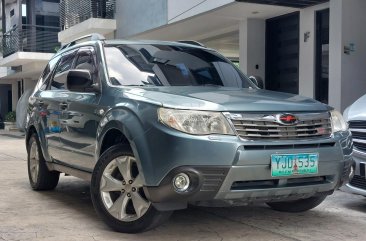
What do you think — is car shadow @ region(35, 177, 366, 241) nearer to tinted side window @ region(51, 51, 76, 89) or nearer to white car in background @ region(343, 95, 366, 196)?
white car in background @ region(343, 95, 366, 196)

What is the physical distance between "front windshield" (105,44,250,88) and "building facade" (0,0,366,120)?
181 inches

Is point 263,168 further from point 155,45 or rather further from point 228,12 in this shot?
point 228,12

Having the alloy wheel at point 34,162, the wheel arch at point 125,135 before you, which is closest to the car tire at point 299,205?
the wheel arch at point 125,135

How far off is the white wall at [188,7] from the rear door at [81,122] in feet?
17.2

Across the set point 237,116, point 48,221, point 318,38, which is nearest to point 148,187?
point 237,116

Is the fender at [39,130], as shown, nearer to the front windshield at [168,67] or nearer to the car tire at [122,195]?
the front windshield at [168,67]

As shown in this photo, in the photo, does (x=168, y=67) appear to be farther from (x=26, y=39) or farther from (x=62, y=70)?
(x=26, y=39)

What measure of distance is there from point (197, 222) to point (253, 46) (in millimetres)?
7869

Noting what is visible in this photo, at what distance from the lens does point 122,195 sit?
445 centimetres

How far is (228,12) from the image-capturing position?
1131 cm

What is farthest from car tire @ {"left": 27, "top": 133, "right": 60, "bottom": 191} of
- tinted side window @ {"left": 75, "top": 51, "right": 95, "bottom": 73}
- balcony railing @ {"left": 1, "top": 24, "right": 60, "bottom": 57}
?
balcony railing @ {"left": 1, "top": 24, "right": 60, "bottom": 57}

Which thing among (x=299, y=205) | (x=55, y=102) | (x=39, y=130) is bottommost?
(x=299, y=205)

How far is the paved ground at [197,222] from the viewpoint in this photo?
4531mm

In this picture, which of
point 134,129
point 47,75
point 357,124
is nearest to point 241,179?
point 134,129
